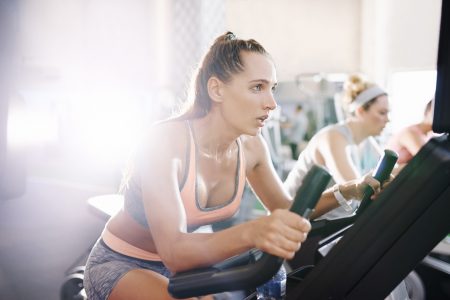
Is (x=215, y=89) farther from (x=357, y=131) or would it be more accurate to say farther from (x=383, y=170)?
(x=357, y=131)

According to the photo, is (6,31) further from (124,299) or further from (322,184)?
(322,184)

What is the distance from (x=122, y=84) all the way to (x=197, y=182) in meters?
4.81

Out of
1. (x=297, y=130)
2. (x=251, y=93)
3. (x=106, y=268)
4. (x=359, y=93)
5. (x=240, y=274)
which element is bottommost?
(x=297, y=130)

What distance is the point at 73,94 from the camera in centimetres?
546

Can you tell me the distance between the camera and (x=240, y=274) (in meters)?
0.77

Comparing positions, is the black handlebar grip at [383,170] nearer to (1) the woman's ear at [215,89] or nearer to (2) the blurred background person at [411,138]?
(1) the woman's ear at [215,89]

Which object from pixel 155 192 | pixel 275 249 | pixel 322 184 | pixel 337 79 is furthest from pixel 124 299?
pixel 337 79

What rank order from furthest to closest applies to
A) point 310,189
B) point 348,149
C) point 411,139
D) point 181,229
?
point 411,139, point 348,149, point 181,229, point 310,189

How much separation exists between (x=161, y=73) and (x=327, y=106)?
2059 mm

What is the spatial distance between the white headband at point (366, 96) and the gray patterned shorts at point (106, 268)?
142 centimetres

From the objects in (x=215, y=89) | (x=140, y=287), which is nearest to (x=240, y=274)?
(x=140, y=287)

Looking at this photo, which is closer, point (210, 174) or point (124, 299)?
point (124, 299)

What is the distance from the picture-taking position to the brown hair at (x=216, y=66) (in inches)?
41.9

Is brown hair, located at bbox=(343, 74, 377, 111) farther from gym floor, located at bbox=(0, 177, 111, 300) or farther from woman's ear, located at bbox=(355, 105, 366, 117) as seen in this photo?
gym floor, located at bbox=(0, 177, 111, 300)
